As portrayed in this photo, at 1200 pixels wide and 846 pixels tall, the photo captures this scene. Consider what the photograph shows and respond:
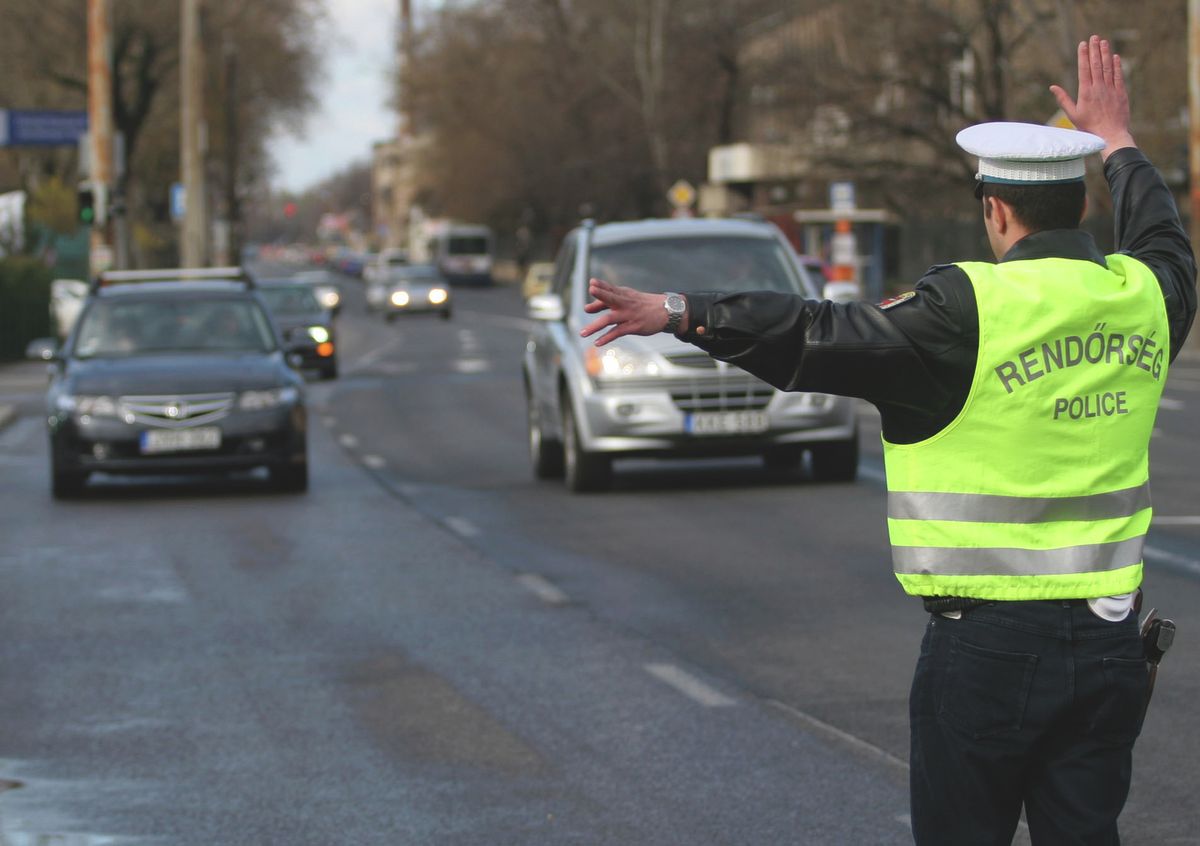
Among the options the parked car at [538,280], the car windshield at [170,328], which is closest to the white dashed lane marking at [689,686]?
the car windshield at [170,328]

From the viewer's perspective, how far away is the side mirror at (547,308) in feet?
52.5

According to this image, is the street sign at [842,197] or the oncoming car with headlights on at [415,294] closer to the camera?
the street sign at [842,197]

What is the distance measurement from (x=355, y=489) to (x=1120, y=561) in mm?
13191

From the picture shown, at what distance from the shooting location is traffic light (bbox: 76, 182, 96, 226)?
112ft

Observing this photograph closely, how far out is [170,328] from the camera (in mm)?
16719

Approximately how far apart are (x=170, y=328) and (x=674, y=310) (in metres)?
13.3

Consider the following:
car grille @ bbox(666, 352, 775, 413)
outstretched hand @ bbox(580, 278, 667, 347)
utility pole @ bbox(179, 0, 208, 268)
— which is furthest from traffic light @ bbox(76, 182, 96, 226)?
outstretched hand @ bbox(580, 278, 667, 347)

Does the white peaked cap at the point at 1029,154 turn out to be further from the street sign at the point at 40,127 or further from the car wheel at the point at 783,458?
the street sign at the point at 40,127

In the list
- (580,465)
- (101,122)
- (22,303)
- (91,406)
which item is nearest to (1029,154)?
(580,465)

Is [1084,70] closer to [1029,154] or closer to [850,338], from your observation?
[1029,154]

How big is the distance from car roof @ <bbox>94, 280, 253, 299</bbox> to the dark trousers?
1384 centimetres

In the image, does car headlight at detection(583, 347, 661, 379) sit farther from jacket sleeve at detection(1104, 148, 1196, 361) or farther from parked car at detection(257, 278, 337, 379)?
parked car at detection(257, 278, 337, 379)

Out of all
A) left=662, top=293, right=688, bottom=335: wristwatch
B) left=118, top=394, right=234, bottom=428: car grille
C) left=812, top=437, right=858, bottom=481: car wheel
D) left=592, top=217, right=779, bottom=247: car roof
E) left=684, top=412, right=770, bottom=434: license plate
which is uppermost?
left=592, top=217, right=779, bottom=247: car roof

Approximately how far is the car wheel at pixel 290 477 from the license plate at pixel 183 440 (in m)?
0.61
